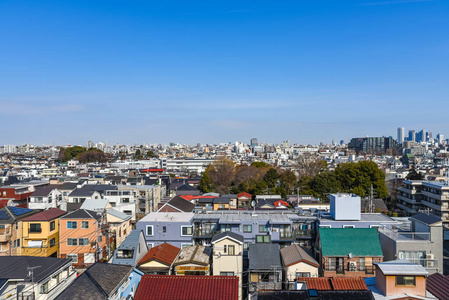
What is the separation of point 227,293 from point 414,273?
4130 millimetres

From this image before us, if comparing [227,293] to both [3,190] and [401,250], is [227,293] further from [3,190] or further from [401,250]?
[3,190]

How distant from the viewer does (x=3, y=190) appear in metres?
24.0

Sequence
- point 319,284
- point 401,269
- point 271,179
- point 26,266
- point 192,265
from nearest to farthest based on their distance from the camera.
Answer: point 401,269 → point 319,284 → point 26,266 → point 192,265 → point 271,179

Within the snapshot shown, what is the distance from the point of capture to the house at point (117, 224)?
15.9 metres

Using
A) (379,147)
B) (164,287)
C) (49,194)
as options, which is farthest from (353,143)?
(164,287)

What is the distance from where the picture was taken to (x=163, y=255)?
11.0m

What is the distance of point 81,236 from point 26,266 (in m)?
5.53

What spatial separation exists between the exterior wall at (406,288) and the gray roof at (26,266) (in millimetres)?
8316

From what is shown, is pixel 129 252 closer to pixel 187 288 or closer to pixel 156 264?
pixel 156 264

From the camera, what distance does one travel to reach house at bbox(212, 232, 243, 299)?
444 inches

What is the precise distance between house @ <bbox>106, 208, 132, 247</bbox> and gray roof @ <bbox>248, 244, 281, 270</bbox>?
24.1 ft

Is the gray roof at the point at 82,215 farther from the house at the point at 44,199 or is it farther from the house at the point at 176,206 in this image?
the house at the point at 44,199

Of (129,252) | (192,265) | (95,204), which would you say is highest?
(95,204)

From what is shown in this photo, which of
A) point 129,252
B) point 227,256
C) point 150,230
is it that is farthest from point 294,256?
point 150,230
